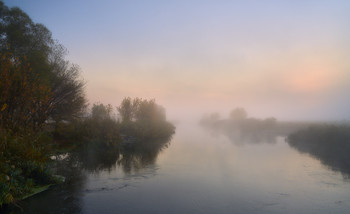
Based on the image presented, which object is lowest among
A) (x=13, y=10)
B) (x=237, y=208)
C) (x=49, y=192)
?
(x=237, y=208)

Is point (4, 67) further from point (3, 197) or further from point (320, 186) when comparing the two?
point (320, 186)

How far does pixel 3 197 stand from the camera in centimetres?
922

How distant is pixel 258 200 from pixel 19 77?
50.9ft

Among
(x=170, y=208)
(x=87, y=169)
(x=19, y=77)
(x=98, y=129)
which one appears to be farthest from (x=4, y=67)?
(x=98, y=129)

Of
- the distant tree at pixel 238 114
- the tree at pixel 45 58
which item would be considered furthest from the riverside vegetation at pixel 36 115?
the distant tree at pixel 238 114

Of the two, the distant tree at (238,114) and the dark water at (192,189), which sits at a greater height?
the distant tree at (238,114)

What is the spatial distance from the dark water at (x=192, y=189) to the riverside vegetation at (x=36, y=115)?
1522 mm

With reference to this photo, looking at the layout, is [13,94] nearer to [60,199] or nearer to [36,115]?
[60,199]

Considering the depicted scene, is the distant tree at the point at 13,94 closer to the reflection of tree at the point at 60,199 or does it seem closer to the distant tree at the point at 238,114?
the reflection of tree at the point at 60,199

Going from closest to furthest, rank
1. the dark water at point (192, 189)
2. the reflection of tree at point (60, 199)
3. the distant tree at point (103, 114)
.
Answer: the reflection of tree at point (60, 199)
the dark water at point (192, 189)
the distant tree at point (103, 114)

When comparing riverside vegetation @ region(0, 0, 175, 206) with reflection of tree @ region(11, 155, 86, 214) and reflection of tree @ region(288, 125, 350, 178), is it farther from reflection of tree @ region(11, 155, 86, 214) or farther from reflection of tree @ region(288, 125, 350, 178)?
reflection of tree @ region(288, 125, 350, 178)

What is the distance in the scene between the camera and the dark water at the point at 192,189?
10.6 m

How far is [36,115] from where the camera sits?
23.8 meters

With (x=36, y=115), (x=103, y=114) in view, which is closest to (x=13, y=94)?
(x=36, y=115)
